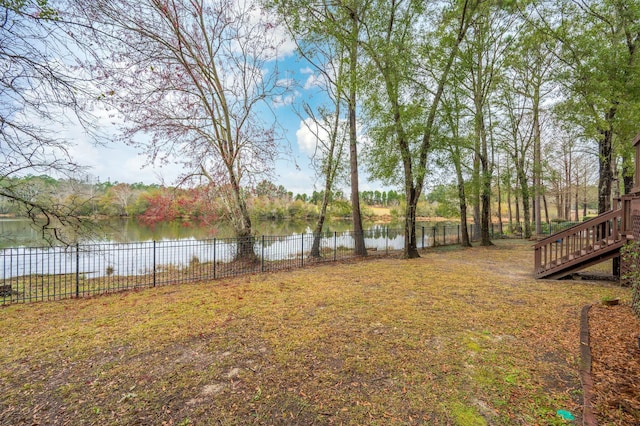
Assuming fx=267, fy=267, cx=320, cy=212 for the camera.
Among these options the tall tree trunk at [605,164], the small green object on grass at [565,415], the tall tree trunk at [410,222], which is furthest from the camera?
the tall tree trunk at [410,222]

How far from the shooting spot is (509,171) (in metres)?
16.5

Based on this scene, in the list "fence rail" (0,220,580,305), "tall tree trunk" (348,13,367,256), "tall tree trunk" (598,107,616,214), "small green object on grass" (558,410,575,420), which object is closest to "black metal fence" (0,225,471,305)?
"fence rail" (0,220,580,305)

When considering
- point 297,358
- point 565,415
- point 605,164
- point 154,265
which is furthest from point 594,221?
point 154,265

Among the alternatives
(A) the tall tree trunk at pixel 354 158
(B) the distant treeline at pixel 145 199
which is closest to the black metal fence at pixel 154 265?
(A) the tall tree trunk at pixel 354 158

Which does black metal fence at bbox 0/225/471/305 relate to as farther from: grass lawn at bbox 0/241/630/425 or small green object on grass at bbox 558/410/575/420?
small green object on grass at bbox 558/410/575/420

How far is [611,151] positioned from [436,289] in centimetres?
1024

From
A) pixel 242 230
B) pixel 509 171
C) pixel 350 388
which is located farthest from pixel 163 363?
pixel 509 171

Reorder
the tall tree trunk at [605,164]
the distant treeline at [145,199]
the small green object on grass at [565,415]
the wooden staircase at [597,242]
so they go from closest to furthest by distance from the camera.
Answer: the small green object on grass at [565,415], the distant treeline at [145,199], the wooden staircase at [597,242], the tall tree trunk at [605,164]

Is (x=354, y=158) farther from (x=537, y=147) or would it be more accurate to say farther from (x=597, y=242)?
(x=537, y=147)

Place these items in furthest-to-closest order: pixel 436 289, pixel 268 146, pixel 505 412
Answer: pixel 268 146, pixel 436 289, pixel 505 412

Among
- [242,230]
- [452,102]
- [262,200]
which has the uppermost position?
[452,102]

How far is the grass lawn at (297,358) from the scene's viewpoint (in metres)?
2.34

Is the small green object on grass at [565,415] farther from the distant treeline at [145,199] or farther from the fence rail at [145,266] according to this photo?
the fence rail at [145,266]

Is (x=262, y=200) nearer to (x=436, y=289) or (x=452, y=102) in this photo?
(x=436, y=289)
